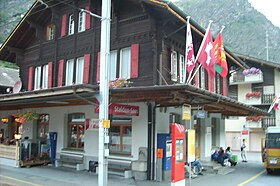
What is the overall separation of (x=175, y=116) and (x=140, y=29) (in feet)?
15.0

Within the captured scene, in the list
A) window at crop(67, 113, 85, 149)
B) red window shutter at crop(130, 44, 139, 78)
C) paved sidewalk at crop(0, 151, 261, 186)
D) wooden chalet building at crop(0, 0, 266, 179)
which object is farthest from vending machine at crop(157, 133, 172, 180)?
window at crop(67, 113, 85, 149)

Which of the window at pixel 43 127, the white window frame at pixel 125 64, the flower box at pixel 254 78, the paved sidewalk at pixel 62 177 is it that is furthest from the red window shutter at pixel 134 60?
the flower box at pixel 254 78

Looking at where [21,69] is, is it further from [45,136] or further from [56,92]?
[56,92]

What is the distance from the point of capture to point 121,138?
14.7 meters

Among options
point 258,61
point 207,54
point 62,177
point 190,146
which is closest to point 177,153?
point 190,146

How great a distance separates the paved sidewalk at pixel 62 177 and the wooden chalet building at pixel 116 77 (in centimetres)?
86

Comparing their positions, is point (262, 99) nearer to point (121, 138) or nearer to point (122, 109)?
point (121, 138)

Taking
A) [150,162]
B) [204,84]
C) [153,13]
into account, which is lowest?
[150,162]

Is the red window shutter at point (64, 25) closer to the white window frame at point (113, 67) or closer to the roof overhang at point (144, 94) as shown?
the white window frame at point (113, 67)

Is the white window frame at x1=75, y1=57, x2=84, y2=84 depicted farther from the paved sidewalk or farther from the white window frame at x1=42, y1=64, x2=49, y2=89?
the paved sidewalk

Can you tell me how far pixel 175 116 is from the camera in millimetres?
15586

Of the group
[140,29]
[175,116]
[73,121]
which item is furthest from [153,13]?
[73,121]

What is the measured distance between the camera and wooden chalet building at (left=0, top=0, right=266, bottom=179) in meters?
12.6

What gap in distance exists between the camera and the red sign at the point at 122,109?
38.2 feet
